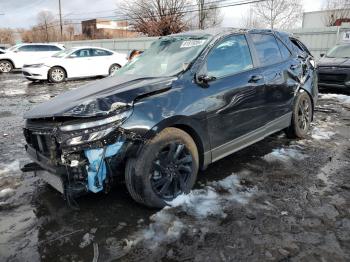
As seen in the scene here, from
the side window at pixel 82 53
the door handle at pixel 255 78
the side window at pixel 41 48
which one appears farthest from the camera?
the side window at pixel 41 48

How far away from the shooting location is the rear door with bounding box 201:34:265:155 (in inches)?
153

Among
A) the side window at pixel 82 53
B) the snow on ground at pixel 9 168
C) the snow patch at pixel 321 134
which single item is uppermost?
the side window at pixel 82 53

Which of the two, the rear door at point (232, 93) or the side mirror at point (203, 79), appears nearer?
the side mirror at point (203, 79)

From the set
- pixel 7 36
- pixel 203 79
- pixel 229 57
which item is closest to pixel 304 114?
pixel 229 57

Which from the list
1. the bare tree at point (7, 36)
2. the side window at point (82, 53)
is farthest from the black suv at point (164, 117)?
the bare tree at point (7, 36)

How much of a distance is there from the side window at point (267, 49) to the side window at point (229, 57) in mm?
268

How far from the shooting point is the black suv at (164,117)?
10.2 ft

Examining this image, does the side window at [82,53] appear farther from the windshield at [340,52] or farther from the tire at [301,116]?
the tire at [301,116]

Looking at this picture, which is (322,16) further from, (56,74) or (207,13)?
(56,74)

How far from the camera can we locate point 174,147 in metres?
3.49

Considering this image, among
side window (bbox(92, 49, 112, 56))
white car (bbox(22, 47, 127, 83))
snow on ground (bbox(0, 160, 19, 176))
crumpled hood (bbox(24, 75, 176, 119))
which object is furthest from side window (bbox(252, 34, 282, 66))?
side window (bbox(92, 49, 112, 56))

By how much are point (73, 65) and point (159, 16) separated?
65.1ft

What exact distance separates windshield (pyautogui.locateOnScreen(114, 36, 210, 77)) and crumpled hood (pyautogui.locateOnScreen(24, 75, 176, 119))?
286 millimetres

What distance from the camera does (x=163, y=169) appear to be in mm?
3453
